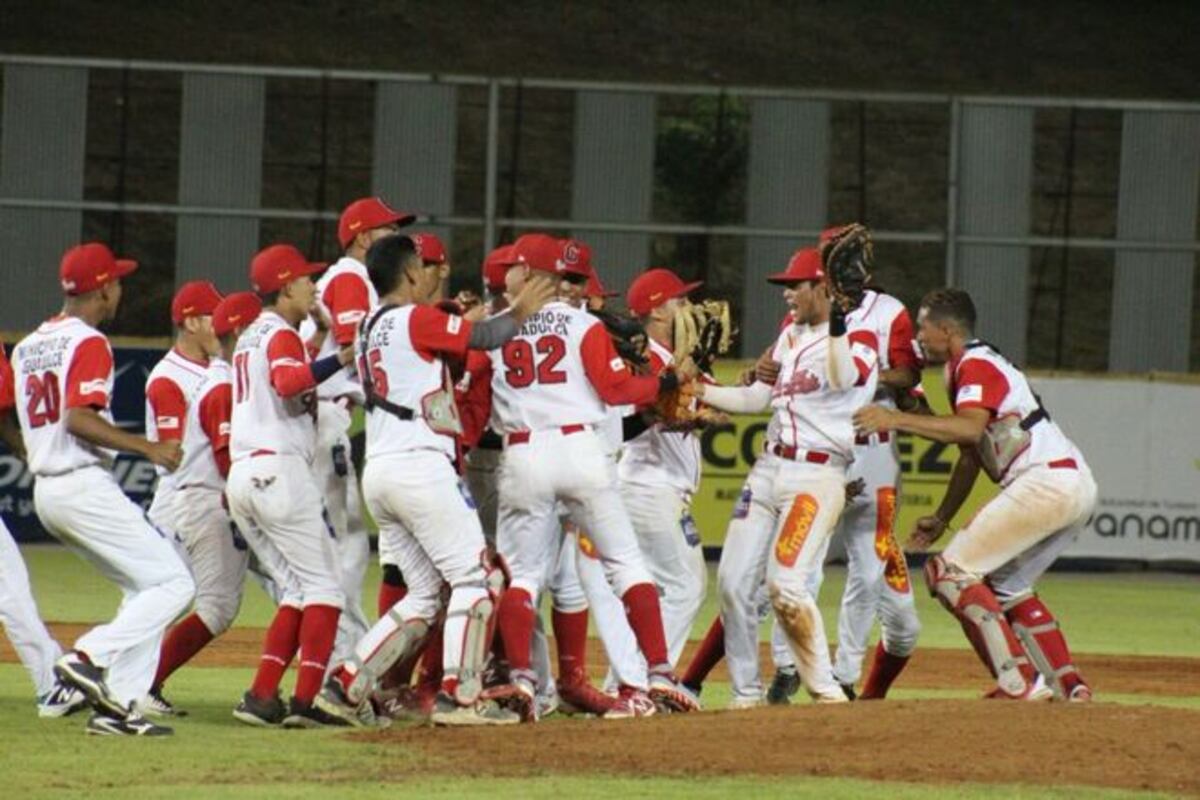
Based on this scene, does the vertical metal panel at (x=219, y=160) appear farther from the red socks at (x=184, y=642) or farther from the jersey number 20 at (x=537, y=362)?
the jersey number 20 at (x=537, y=362)

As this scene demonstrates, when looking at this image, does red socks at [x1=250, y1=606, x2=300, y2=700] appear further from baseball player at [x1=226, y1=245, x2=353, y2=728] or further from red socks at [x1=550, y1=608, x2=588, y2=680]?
red socks at [x1=550, y1=608, x2=588, y2=680]

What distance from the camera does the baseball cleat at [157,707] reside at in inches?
429

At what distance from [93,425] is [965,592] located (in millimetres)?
4189

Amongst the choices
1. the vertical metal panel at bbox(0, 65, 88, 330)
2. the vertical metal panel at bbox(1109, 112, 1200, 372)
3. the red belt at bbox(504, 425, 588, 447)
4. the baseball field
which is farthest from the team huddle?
the vertical metal panel at bbox(1109, 112, 1200, 372)

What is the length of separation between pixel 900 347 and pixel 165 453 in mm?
4090

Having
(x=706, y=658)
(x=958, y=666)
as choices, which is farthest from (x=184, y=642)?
(x=958, y=666)

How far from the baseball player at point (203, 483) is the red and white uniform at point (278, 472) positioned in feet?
1.35

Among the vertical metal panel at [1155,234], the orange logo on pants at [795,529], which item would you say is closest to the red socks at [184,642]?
the orange logo on pants at [795,529]

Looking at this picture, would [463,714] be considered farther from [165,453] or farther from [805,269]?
[805,269]

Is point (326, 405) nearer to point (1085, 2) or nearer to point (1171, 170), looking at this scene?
point (1171, 170)

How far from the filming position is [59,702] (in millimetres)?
10734

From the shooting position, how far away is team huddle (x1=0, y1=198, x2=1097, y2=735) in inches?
408

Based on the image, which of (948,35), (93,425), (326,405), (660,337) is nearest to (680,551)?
(660,337)

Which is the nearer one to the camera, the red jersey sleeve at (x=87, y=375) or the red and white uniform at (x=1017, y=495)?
the red jersey sleeve at (x=87, y=375)
